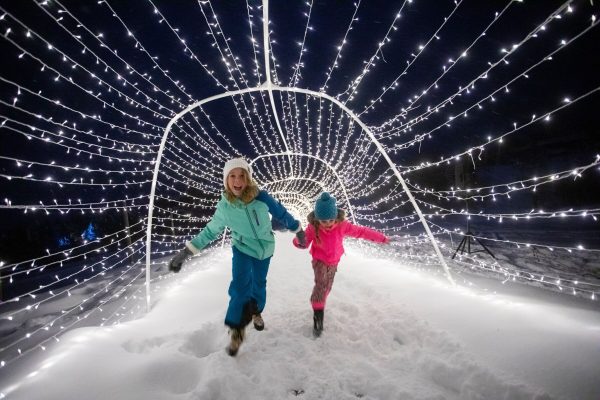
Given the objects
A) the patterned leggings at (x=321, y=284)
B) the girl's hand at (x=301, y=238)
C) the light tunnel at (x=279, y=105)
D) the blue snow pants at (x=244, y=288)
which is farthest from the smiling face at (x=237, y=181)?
the light tunnel at (x=279, y=105)

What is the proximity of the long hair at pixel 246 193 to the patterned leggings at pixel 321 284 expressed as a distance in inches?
40.7

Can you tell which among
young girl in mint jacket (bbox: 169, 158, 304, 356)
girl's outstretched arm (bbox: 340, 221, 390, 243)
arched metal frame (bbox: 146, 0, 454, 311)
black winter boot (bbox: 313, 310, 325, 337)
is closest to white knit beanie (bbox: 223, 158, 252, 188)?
young girl in mint jacket (bbox: 169, 158, 304, 356)

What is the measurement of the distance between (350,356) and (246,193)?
1.67 m

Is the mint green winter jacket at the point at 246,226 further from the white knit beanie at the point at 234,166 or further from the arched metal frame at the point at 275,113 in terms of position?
the arched metal frame at the point at 275,113

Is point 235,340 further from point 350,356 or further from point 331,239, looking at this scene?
point 331,239

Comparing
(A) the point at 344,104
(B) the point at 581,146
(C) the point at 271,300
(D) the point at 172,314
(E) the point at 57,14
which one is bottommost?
(D) the point at 172,314

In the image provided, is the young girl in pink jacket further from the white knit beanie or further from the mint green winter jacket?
the white knit beanie

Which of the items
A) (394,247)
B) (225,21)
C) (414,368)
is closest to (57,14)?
(225,21)

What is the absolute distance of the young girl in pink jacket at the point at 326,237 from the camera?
2.96 meters

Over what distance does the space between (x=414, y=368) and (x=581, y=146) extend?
89.0 ft

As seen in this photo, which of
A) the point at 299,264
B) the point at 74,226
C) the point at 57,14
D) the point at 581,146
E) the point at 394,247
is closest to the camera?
the point at 57,14

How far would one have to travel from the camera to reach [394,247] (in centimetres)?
1266

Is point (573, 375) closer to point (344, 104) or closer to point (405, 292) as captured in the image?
point (405, 292)

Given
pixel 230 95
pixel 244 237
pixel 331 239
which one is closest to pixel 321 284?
pixel 331 239
